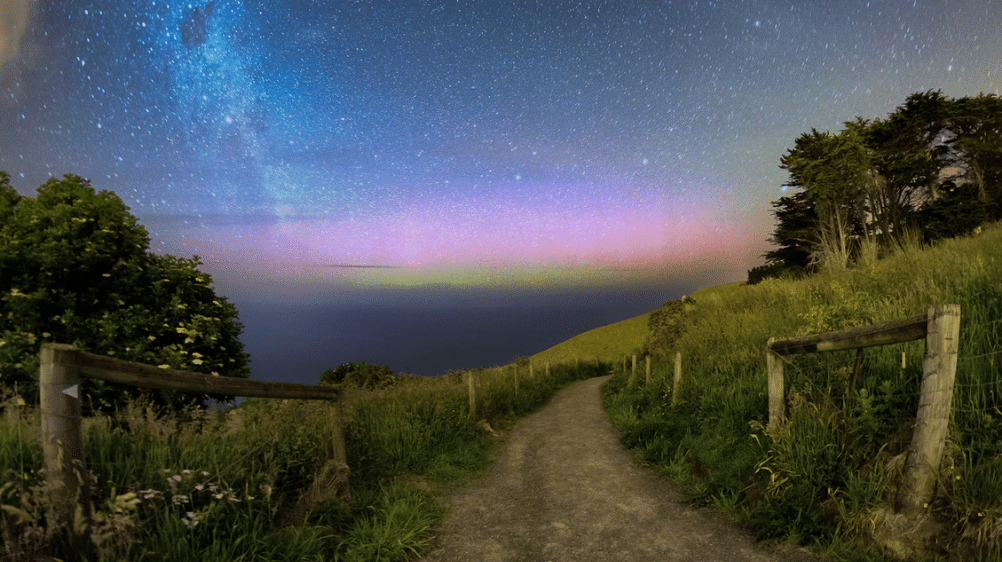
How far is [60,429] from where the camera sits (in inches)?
109

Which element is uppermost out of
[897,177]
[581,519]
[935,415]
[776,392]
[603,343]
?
[897,177]

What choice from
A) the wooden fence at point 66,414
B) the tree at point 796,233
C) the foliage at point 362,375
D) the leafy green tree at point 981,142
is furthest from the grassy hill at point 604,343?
the wooden fence at point 66,414

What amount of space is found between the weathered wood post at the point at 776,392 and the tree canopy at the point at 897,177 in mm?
21902

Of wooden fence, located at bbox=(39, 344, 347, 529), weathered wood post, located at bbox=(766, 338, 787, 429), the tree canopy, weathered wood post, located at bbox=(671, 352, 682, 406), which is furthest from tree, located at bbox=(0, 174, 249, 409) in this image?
the tree canopy

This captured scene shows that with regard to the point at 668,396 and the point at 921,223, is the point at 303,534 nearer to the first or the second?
the point at 668,396

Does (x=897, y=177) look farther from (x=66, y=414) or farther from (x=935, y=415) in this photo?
(x=66, y=414)

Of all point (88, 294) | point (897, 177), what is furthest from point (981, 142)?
point (88, 294)

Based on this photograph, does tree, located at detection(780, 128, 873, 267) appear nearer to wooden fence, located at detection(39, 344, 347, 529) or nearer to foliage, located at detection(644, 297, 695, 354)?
foliage, located at detection(644, 297, 695, 354)

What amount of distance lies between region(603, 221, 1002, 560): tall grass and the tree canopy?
19.4m

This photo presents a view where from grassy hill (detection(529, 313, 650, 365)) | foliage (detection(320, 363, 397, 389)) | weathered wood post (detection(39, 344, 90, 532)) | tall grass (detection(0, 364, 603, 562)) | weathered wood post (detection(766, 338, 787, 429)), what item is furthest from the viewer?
grassy hill (detection(529, 313, 650, 365))

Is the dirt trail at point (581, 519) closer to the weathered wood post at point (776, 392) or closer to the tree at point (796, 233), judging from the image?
the weathered wood post at point (776, 392)

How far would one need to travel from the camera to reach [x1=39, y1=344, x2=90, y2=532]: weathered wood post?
2.72 metres

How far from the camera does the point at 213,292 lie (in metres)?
9.59

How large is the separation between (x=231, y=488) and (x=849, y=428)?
6359 millimetres
